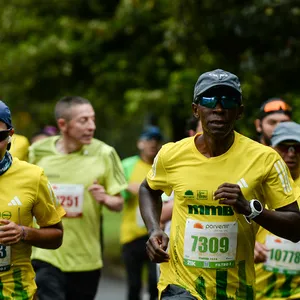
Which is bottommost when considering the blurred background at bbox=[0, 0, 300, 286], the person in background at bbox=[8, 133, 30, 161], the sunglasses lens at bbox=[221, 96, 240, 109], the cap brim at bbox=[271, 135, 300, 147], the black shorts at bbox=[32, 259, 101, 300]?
the black shorts at bbox=[32, 259, 101, 300]

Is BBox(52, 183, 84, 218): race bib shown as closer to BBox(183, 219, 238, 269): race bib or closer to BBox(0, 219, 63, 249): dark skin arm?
BBox(0, 219, 63, 249): dark skin arm

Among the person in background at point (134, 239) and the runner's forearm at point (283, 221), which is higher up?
the runner's forearm at point (283, 221)

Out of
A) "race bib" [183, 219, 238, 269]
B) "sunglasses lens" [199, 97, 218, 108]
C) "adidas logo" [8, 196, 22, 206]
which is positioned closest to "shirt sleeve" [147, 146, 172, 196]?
"race bib" [183, 219, 238, 269]

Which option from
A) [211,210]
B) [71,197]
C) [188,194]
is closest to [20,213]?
[188,194]

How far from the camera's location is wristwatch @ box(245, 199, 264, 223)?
5.45m

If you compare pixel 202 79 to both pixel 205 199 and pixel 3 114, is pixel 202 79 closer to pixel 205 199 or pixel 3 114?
pixel 205 199

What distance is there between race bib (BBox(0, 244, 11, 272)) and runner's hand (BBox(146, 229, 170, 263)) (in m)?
0.91

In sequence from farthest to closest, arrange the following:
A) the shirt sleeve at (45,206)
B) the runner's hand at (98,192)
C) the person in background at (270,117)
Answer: the person in background at (270,117)
the runner's hand at (98,192)
the shirt sleeve at (45,206)

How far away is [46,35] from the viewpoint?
17656mm

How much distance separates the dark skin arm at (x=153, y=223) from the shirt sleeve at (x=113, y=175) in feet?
7.12

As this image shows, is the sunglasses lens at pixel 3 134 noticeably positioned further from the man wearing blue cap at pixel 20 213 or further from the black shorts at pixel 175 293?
the black shorts at pixel 175 293

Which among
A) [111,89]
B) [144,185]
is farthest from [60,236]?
[111,89]

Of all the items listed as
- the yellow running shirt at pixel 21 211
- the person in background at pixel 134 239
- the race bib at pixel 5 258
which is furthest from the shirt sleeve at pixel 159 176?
the person in background at pixel 134 239

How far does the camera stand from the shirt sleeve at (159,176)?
6.05 m
